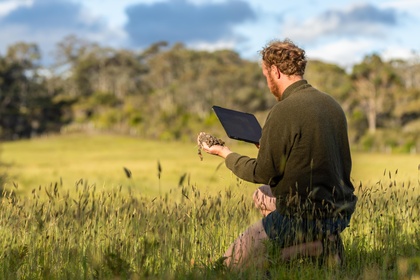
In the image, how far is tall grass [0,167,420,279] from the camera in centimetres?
441

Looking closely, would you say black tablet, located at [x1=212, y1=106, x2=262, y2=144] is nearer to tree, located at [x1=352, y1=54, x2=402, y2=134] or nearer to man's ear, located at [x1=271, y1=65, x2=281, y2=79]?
man's ear, located at [x1=271, y1=65, x2=281, y2=79]

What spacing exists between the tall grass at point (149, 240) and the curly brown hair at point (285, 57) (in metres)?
0.99

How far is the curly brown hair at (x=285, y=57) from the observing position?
4801 mm

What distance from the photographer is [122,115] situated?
289ft

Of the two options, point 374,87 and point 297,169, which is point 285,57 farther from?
point 374,87

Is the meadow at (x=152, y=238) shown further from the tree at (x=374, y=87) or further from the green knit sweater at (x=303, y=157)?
the tree at (x=374, y=87)

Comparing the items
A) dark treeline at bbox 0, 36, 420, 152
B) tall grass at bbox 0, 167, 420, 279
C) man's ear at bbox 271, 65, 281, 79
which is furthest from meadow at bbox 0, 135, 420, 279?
dark treeline at bbox 0, 36, 420, 152

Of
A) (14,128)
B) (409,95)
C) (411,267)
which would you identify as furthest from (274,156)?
(14,128)

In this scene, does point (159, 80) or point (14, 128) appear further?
point (159, 80)

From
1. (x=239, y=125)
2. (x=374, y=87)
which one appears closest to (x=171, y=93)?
(x=374, y=87)

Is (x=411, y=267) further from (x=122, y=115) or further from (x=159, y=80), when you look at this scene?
(x=159, y=80)

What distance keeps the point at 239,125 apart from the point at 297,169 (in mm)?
644

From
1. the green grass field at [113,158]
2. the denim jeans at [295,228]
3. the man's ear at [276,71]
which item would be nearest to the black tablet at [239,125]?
the man's ear at [276,71]

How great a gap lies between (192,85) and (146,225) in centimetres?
8051
